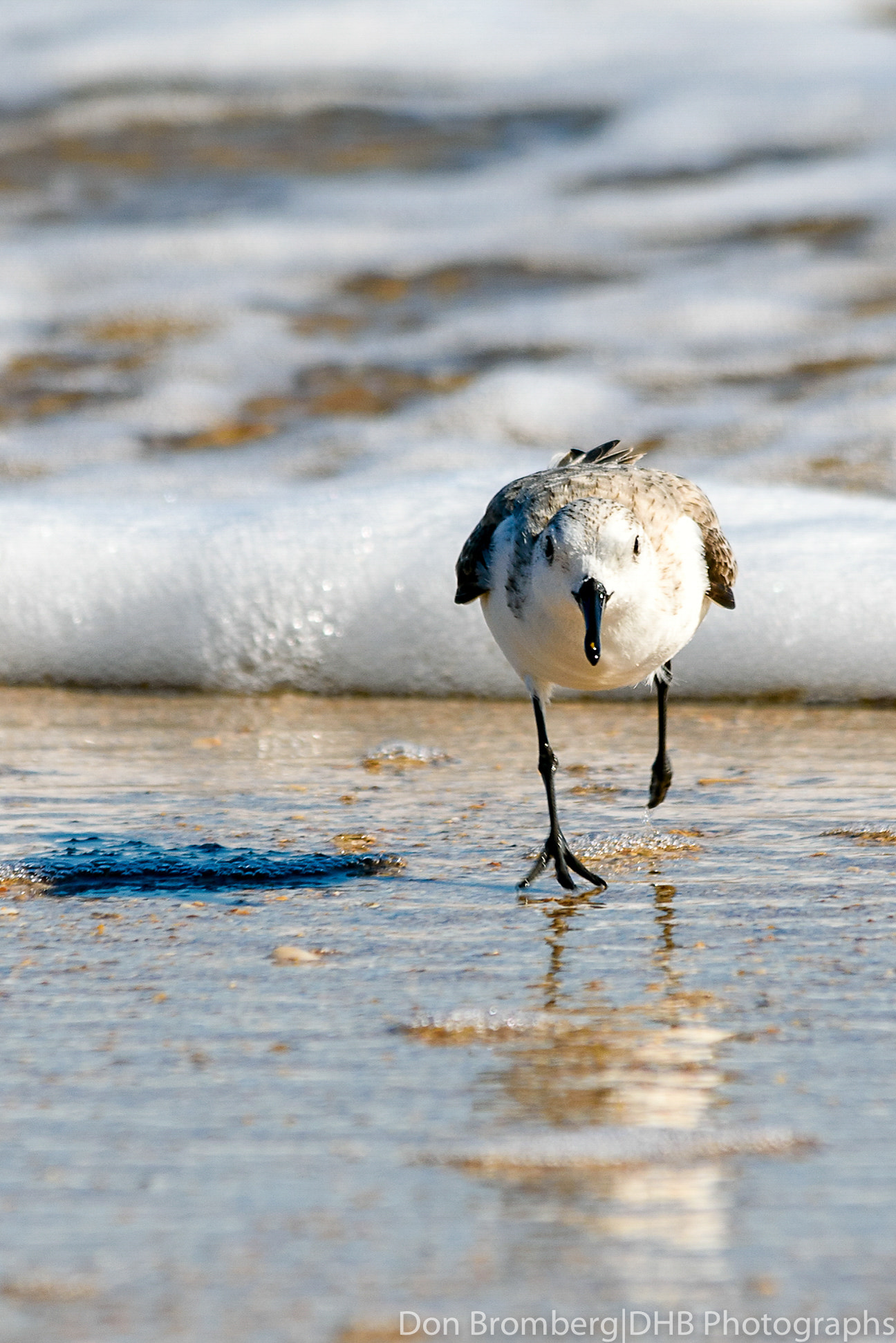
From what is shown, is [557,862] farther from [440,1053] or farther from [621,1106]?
[621,1106]

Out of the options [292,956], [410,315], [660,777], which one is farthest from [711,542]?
[410,315]

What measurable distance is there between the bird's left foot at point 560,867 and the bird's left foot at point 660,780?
53 cm

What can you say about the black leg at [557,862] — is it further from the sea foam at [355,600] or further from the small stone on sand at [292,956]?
the sea foam at [355,600]

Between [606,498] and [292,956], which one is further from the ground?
[606,498]

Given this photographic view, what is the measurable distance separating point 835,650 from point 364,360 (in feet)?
14.3

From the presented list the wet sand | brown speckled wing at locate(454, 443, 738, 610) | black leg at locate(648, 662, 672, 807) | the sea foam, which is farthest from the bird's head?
the sea foam

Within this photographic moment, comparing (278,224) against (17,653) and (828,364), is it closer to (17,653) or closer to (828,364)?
(828,364)

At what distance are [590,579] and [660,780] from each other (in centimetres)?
93

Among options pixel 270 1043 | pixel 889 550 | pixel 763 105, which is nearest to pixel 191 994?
pixel 270 1043

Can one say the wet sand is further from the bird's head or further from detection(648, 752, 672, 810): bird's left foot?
the bird's head

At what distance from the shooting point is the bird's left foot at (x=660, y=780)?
4.28m

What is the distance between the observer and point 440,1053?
264 cm

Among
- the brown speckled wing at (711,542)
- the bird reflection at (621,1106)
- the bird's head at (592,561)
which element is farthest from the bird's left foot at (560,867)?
the brown speckled wing at (711,542)

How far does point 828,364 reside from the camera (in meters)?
8.94
